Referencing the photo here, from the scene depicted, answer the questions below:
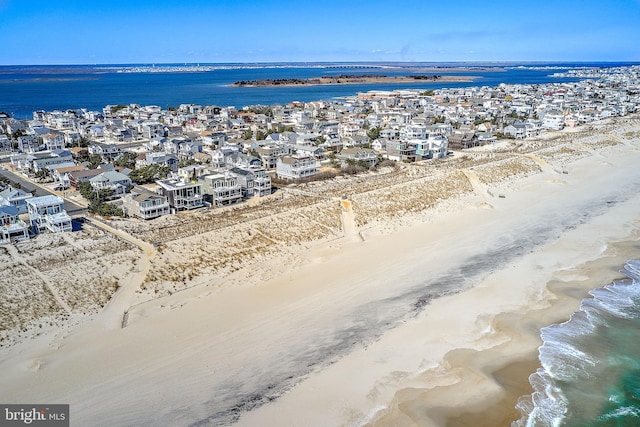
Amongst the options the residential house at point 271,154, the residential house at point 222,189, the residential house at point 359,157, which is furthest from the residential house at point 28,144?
the residential house at point 359,157

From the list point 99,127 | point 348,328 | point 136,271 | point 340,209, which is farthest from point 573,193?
point 99,127

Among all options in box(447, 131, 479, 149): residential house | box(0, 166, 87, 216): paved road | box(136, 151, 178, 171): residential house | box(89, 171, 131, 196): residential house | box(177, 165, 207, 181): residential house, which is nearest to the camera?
box(0, 166, 87, 216): paved road

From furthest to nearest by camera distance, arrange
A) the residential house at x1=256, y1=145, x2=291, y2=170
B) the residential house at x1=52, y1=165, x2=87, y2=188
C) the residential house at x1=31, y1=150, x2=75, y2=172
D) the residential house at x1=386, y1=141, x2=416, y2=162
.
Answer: the residential house at x1=386, y1=141, x2=416, y2=162 → the residential house at x1=256, y1=145, x2=291, y2=170 → the residential house at x1=31, y1=150, x2=75, y2=172 → the residential house at x1=52, y1=165, x2=87, y2=188

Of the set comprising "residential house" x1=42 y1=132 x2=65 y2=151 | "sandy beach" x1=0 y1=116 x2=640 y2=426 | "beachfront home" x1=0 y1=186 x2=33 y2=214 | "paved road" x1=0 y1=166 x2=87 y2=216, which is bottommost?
"sandy beach" x1=0 y1=116 x2=640 y2=426

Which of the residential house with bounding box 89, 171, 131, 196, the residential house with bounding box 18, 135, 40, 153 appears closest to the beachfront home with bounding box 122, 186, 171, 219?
the residential house with bounding box 89, 171, 131, 196

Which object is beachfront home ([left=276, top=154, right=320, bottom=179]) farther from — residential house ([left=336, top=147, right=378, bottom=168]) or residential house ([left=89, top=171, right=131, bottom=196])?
residential house ([left=89, top=171, right=131, bottom=196])

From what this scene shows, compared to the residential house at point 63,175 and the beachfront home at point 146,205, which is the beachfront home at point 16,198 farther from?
the residential house at point 63,175
